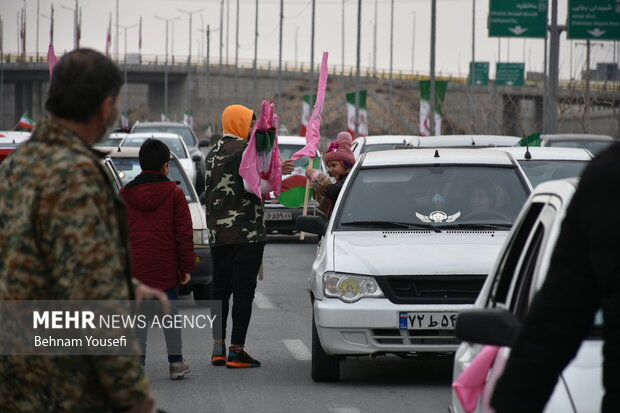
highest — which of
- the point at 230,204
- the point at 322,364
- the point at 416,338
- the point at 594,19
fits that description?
the point at 594,19

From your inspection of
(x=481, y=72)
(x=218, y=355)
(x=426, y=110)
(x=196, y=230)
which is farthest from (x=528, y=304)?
(x=481, y=72)

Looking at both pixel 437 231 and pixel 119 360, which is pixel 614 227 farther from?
pixel 437 231

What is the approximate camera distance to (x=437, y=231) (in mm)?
9523

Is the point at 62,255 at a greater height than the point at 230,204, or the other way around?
the point at 62,255

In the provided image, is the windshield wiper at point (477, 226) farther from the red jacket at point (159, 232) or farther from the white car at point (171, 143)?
the white car at point (171, 143)

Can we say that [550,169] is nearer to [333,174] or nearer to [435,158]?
[333,174]

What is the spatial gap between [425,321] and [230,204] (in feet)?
6.75

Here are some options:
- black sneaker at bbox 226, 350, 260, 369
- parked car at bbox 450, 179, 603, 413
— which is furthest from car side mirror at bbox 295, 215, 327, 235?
parked car at bbox 450, 179, 603, 413

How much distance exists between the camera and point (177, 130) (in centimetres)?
3844

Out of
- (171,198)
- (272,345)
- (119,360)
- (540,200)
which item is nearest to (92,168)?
(119,360)

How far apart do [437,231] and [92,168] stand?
609 cm

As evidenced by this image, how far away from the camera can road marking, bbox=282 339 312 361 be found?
10586mm

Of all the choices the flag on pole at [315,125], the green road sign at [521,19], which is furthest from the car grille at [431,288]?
the green road sign at [521,19]

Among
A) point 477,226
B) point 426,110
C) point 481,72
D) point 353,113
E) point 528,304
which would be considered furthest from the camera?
point 481,72
